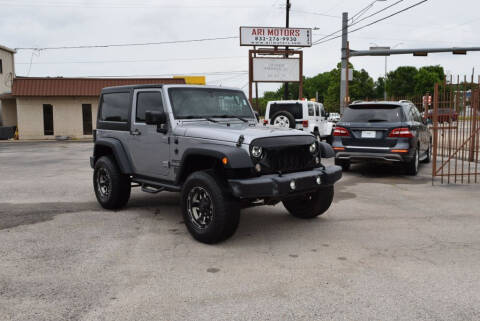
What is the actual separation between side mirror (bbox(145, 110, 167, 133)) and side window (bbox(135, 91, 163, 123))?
28 centimetres

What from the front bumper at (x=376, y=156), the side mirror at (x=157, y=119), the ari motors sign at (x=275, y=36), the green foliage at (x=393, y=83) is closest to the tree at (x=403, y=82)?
the green foliage at (x=393, y=83)

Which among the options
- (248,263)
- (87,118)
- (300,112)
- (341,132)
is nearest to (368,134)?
(341,132)

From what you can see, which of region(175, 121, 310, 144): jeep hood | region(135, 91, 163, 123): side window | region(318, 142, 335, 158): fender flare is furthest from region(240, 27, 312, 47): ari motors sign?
region(175, 121, 310, 144): jeep hood

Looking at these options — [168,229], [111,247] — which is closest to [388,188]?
[168,229]

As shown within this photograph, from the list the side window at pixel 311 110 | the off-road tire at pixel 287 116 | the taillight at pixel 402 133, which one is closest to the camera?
the taillight at pixel 402 133

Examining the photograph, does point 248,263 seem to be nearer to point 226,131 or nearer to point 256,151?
point 256,151

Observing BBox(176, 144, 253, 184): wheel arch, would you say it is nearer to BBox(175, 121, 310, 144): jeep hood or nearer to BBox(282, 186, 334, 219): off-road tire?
BBox(175, 121, 310, 144): jeep hood

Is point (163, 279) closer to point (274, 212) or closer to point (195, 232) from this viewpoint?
point (195, 232)

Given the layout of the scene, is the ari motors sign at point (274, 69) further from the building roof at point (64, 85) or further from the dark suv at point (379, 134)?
the dark suv at point (379, 134)

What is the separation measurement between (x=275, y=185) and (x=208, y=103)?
207 centimetres

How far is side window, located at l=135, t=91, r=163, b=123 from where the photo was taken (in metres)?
6.54

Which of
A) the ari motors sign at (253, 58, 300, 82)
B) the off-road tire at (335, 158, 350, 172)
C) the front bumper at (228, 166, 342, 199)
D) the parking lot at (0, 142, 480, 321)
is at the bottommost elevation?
the parking lot at (0, 142, 480, 321)

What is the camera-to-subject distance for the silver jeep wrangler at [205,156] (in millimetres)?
5258

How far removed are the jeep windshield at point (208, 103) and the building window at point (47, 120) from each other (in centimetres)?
2971
